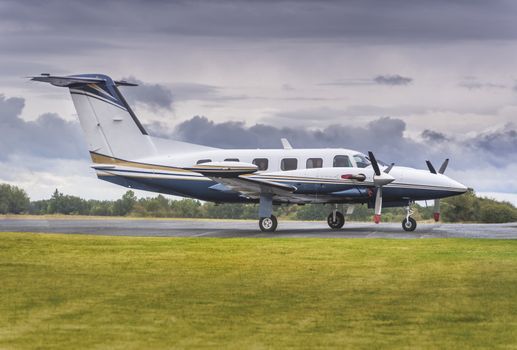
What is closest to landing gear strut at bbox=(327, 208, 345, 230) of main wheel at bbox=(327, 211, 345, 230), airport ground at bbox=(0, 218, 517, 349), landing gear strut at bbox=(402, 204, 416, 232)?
main wheel at bbox=(327, 211, 345, 230)

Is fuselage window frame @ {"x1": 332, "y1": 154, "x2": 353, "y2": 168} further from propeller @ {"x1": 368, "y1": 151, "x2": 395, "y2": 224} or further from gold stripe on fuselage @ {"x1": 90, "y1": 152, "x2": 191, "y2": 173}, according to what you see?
gold stripe on fuselage @ {"x1": 90, "y1": 152, "x2": 191, "y2": 173}

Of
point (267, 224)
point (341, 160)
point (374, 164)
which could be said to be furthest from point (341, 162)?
point (267, 224)

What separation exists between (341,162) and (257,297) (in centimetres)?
2033

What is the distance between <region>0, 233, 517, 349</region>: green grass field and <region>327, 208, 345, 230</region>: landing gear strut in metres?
11.7

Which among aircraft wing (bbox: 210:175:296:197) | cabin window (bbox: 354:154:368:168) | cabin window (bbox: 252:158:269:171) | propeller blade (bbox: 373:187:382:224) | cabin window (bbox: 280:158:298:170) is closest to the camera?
aircraft wing (bbox: 210:175:296:197)

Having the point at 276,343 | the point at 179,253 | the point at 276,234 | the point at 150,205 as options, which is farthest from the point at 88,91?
the point at 276,343

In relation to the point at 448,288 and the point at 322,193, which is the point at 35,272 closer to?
the point at 448,288

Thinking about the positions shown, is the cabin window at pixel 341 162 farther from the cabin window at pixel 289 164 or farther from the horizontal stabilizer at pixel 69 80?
the horizontal stabilizer at pixel 69 80

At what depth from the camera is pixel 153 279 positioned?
1800 centimetres

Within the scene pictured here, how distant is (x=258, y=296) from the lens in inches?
614

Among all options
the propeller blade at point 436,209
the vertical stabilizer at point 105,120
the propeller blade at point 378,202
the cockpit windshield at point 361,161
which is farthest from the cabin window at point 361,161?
the vertical stabilizer at point 105,120

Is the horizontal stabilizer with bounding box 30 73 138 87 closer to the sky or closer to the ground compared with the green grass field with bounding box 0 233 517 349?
closer to the sky

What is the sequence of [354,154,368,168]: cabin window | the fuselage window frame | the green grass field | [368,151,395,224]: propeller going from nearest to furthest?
the green grass field → [368,151,395,224]: propeller → [354,154,368,168]: cabin window → the fuselage window frame

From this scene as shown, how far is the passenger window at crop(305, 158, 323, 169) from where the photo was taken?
117 feet
